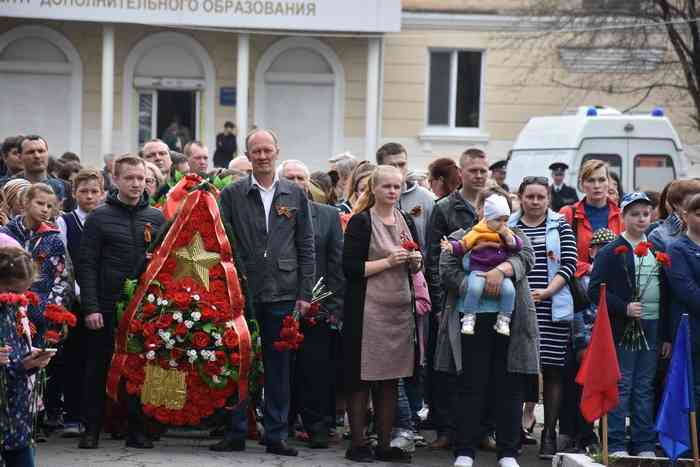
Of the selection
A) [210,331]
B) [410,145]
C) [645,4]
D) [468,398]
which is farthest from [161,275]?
[410,145]

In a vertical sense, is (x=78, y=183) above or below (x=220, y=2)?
below

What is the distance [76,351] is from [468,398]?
10.0 feet

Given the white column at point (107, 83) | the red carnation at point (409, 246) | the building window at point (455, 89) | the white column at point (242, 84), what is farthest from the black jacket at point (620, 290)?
the building window at point (455, 89)

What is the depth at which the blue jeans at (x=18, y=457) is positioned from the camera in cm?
712

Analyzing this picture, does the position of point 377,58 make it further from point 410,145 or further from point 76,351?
point 76,351

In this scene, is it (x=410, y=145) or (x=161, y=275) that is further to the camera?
(x=410, y=145)

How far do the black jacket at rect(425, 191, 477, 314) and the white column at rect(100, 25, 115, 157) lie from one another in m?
18.5

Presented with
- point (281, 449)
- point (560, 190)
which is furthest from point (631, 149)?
point (281, 449)

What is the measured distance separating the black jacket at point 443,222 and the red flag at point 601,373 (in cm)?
151

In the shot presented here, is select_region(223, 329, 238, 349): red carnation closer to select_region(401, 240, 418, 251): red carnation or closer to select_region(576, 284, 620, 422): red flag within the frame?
select_region(401, 240, 418, 251): red carnation

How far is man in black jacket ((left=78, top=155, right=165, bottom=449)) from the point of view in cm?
933

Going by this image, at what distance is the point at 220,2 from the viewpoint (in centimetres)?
2744

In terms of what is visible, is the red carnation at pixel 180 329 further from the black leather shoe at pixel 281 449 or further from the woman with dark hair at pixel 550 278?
the woman with dark hair at pixel 550 278

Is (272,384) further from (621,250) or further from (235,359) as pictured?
(621,250)
